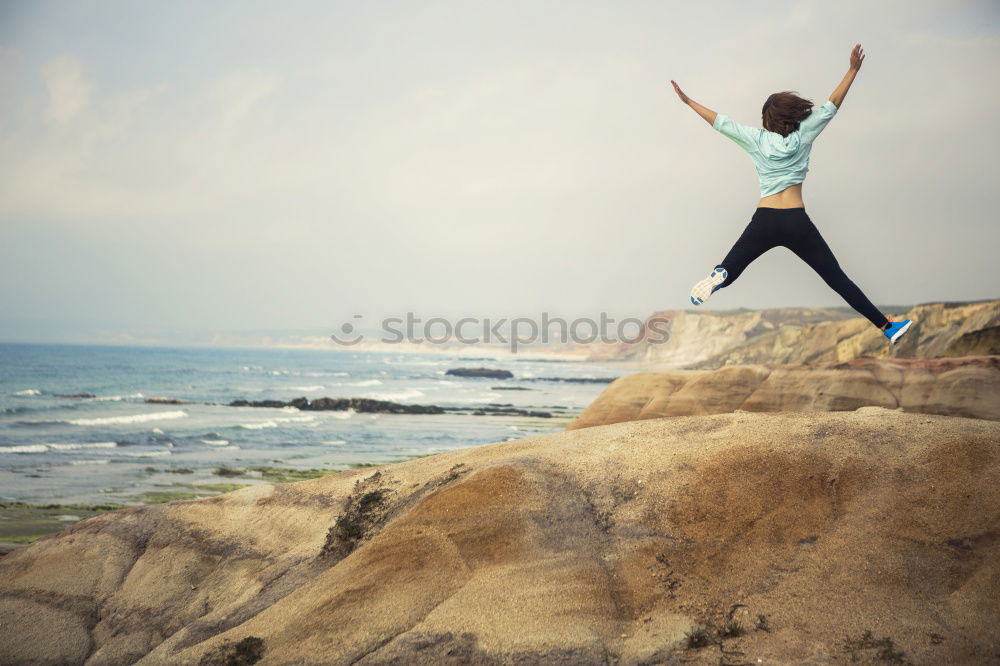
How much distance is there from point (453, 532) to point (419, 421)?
32.7 metres

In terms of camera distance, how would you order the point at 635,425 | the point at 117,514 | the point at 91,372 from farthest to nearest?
the point at 91,372 → the point at 117,514 → the point at 635,425

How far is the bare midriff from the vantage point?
599 cm

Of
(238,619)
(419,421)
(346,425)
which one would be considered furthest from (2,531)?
(419,421)

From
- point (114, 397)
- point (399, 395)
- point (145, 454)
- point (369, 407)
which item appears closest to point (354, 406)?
point (369, 407)

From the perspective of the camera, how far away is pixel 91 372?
8906 cm

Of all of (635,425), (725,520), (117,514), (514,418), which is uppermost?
(635,425)

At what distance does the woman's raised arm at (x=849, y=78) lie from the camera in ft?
18.6

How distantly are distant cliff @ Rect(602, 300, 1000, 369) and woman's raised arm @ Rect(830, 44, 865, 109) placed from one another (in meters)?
2.06

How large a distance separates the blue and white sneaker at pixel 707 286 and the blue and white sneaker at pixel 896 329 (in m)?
1.57

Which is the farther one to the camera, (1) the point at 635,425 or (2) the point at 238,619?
(1) the point at 635,425

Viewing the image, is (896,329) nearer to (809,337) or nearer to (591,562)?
(591,562)

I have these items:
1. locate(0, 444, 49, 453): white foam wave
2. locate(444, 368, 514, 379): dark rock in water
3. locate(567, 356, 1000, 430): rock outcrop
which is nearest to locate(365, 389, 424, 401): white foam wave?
locate(444, 368, 514, 379): dark rock in water

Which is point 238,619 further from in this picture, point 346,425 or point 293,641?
point 346,425

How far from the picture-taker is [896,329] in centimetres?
611
